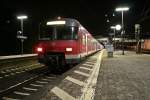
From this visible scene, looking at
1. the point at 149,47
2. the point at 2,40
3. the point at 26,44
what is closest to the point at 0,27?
the point at 2,40

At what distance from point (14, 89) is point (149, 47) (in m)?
44.4

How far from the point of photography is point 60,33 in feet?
52.5

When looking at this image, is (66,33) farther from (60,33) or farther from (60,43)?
(60,43)

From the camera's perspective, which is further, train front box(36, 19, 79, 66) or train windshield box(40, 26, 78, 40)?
train windshield box(40, 26, 78, 40)

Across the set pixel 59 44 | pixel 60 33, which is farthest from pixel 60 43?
pixel 60 33

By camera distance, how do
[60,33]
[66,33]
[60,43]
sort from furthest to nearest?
1. [60,33]
2. [66,33]
3. [60,43]

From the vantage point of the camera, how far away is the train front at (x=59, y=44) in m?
15.6

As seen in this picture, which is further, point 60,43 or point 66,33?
point 66,33

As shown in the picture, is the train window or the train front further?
the train window

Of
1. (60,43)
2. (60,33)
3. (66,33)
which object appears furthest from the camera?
(60,33)

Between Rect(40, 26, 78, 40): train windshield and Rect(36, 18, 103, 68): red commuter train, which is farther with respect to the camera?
Rect(40, 26, 78, 40): train windshield

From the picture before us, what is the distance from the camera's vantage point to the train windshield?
1577cm

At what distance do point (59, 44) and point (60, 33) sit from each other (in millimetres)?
736

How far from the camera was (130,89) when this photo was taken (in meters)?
8.66
